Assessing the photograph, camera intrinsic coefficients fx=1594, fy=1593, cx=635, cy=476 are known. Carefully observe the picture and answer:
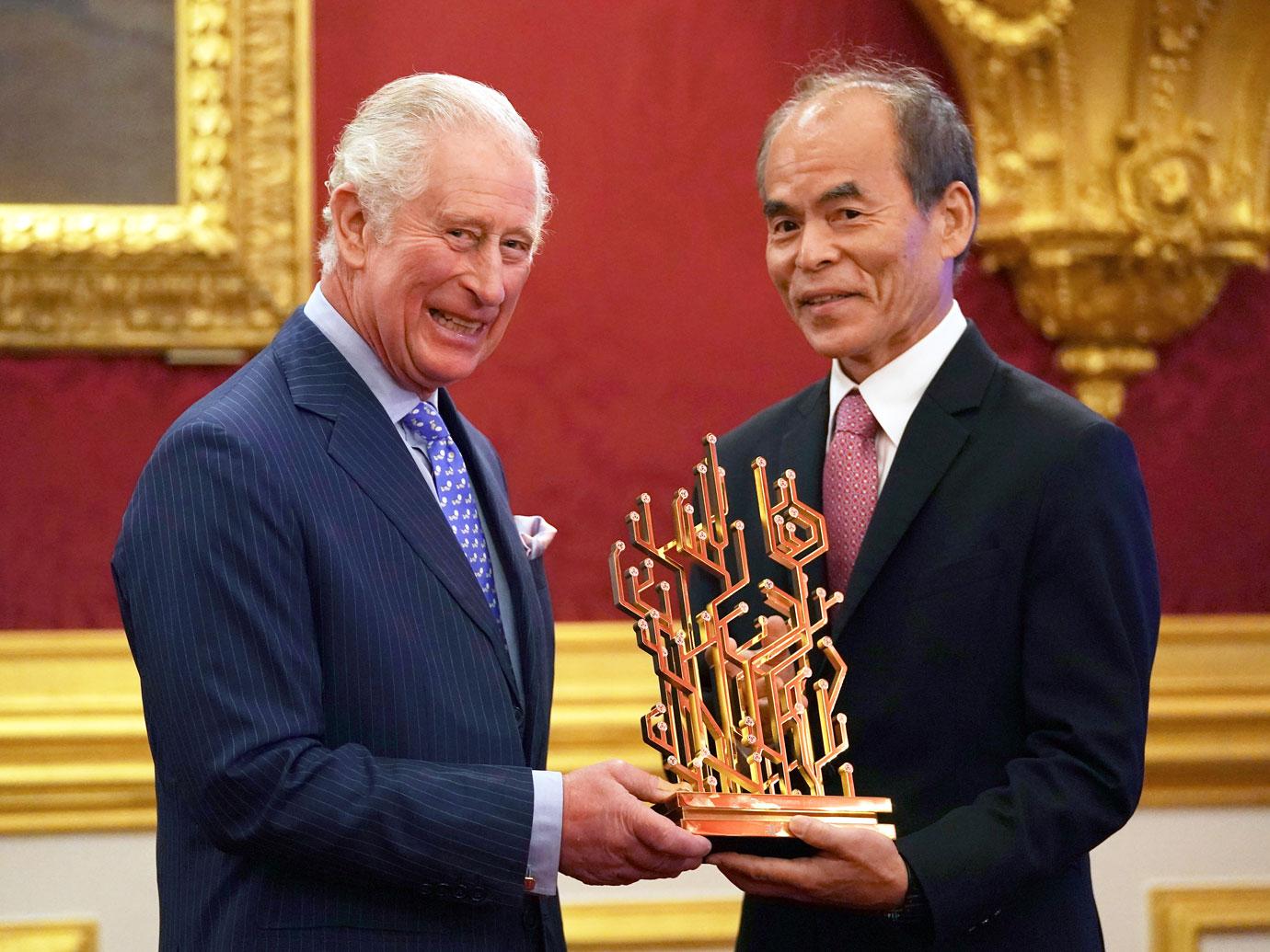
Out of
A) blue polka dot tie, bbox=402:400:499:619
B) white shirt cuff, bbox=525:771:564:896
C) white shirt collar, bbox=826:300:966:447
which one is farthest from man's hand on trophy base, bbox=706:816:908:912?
white shirt collar, bbox=826:300:966:447

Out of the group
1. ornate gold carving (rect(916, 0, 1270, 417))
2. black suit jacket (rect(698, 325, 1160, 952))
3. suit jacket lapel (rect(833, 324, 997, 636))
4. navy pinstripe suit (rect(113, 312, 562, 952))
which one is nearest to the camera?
navy pinstripe suit (rect(113, 312, 562, 952))

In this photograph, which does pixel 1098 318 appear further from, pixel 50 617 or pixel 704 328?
pixel 50 617

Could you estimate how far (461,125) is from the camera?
1.89 metres

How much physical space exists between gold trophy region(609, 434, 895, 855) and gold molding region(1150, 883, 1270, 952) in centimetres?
156

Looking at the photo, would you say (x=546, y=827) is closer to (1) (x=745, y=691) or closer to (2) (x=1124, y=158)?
(1) (x=745, y=691)

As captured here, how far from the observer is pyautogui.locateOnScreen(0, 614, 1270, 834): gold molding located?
297cm

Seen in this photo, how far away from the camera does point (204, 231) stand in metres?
2.98

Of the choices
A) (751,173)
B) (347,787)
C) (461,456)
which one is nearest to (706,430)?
(751,173)

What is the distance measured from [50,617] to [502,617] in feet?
4.64

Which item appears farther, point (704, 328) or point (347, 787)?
point (704, 328)

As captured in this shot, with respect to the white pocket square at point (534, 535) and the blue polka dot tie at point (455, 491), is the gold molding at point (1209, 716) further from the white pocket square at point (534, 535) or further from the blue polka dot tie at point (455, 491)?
the blue polka dot tie at point (455, 491)

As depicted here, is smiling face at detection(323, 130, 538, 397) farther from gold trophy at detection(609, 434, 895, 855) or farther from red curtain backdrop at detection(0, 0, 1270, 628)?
red curtain backdrop at detection(0, 0, 1270, 628)

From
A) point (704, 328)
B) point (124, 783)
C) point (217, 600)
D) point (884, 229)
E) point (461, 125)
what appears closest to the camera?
point (217, 600)

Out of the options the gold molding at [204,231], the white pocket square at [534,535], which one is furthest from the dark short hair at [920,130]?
the gold molding at [204,231]
